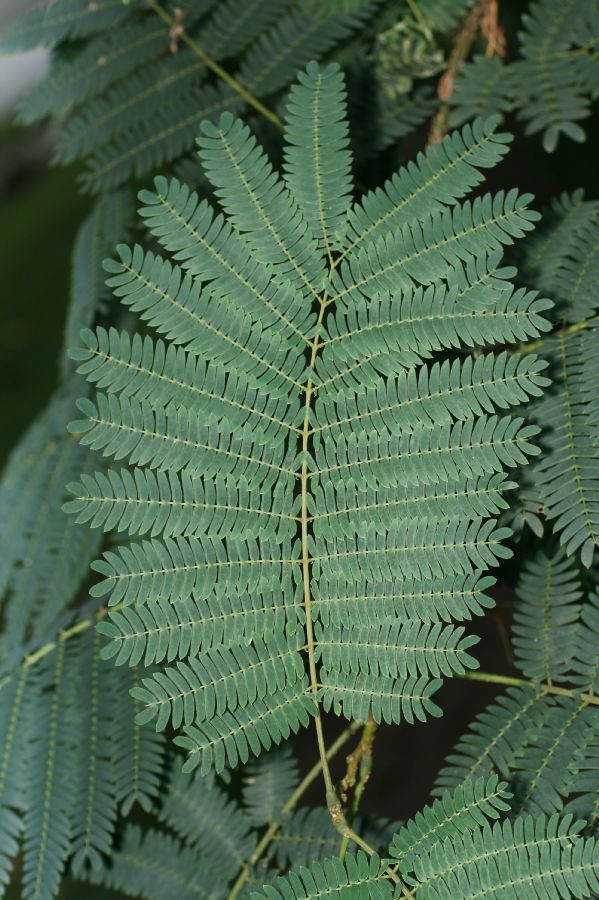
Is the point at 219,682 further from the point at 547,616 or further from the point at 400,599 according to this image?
the point at 547,616

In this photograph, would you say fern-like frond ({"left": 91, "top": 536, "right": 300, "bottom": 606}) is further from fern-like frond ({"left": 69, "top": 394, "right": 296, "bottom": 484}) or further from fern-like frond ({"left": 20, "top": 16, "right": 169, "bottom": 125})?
fern-like frond ({"left": 20, "top": 16, "right": 169, "bottom": 125})

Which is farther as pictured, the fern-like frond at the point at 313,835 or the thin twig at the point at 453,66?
the thin twig at the point at 453,66

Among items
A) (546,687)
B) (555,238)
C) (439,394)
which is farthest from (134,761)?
(555,238)

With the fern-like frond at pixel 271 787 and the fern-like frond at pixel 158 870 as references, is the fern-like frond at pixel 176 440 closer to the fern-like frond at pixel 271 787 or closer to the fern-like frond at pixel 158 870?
the fern-like frond at pixel 271 787

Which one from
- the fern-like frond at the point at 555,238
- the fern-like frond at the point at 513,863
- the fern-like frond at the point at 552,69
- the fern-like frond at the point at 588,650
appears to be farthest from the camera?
the fern-like frond at the point at 552,69

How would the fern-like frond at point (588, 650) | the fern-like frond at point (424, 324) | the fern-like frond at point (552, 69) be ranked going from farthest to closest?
1. the fern-like frond at point (552, 69)
2. the fern-like frond at point (588, 650)
3. the fern-like frond at point (424, 324)

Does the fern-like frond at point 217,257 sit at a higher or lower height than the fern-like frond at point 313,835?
higher

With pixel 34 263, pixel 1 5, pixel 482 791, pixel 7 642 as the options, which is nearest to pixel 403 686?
pixel 482 791

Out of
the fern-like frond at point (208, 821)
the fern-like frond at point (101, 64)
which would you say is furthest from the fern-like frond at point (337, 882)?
the fern-like frond at point (101, 64)
